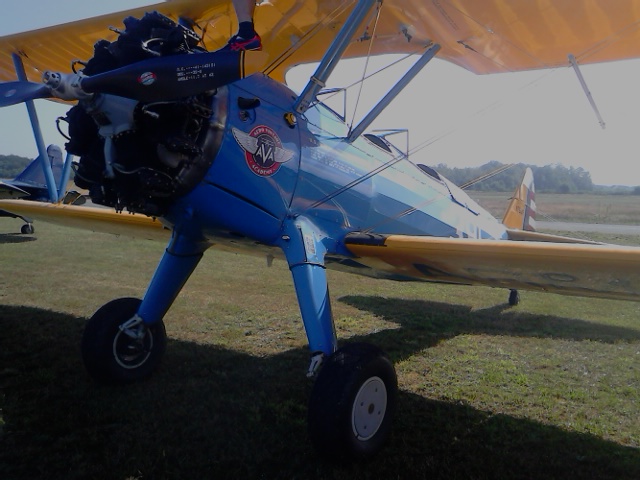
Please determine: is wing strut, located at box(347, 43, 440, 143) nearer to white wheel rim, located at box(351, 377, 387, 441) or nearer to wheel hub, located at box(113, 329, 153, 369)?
white wheel rim, located at box(351, 377, 387, 441)

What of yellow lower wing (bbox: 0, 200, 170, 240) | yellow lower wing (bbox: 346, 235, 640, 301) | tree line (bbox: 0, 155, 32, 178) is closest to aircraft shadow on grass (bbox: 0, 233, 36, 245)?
yellow lower wing (bbox: 0, 200, 170, 240)

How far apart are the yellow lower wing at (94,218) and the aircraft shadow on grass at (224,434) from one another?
4.41 feet

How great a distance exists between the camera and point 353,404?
2.85 m

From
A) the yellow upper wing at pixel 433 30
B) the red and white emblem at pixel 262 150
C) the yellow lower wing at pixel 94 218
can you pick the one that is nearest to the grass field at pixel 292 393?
the yellow lower wing at pixel 94 218

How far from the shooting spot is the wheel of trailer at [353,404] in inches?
108

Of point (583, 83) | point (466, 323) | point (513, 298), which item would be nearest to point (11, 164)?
point (513, 298)

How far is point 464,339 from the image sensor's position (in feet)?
18.2

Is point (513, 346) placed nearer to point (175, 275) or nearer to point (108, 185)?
point (175, 275)

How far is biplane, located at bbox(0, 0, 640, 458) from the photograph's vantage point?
9.09ft

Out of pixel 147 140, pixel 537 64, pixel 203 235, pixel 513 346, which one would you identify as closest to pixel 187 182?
pixel 147 140

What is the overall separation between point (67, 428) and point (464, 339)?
3.87 m

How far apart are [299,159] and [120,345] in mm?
1932

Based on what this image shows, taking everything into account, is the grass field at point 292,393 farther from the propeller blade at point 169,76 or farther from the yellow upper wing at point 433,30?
the yellow upper wing at point 433,30

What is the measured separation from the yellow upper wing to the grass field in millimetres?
2415
